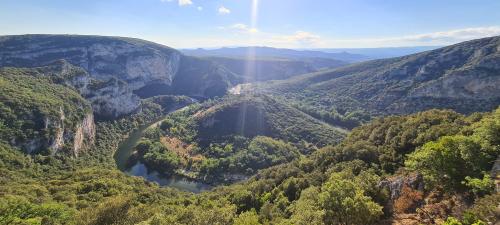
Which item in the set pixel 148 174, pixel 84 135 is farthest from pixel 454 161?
pixel 84 135

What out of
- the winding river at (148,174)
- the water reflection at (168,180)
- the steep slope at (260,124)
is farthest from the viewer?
the steep slope at (260,124)

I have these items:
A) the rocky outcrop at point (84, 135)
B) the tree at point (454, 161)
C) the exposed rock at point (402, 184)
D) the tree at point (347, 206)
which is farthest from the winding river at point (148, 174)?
the tree at point (454, 161)

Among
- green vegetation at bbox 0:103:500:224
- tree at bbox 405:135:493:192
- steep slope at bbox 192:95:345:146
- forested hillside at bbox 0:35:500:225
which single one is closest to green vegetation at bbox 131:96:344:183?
steep slope at bbox 192:95:345:146

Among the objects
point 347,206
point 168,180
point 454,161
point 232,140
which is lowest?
point 168,180

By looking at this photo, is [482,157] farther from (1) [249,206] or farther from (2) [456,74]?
(2) [456,74]

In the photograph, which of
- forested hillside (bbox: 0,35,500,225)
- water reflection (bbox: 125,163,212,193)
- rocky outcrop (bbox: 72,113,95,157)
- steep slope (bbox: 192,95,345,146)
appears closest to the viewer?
forested hillside (bbox: 0,35,500,225)

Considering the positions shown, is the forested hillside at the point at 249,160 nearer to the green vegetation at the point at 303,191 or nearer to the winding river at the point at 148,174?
the green vegetation at the point at 303,191

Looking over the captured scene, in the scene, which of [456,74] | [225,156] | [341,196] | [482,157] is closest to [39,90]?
[225,156]

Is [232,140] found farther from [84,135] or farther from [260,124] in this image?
[84,135]

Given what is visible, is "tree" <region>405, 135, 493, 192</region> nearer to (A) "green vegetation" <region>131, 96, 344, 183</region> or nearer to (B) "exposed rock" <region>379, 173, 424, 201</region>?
(B) "exposed rock" <region>379, 173, 424, 201</region>
